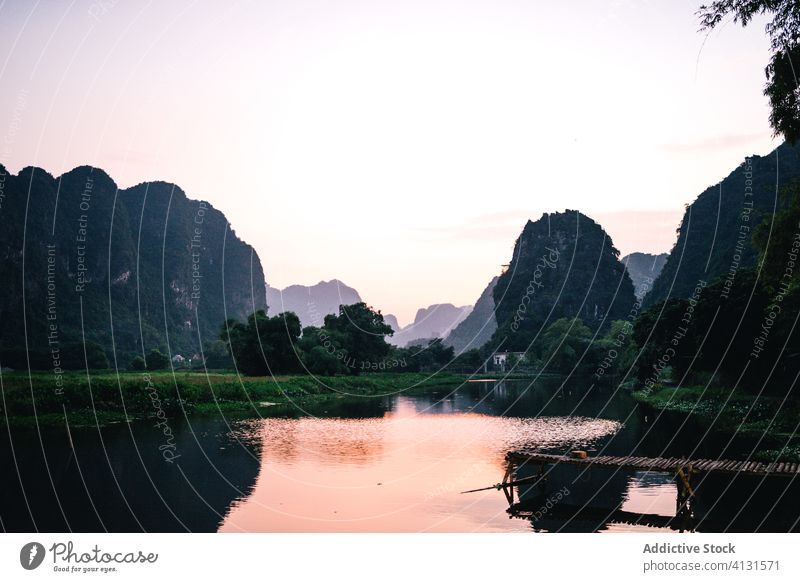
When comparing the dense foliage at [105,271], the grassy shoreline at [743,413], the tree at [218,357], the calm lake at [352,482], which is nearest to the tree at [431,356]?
the tree at [218,357]

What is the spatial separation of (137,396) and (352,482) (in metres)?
21.2

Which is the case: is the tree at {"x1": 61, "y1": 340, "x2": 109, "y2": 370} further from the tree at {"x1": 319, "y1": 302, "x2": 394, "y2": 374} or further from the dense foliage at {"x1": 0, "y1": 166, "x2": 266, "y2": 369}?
the tree at {"x1": 319, "y1": 302, "x2": 394, "y2": 374}

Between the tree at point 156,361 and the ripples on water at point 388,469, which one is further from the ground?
the tree at point 156,361

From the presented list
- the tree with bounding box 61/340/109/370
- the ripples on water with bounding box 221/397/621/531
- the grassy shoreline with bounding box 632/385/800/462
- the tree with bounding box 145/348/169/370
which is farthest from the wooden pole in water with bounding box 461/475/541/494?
the tree with bounding box 145/348/169/370

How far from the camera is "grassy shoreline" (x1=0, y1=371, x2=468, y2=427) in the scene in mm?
33031

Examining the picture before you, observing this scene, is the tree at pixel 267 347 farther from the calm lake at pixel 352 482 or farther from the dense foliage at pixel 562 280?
the dense foliage at pixel 562 280

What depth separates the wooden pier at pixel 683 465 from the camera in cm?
1727

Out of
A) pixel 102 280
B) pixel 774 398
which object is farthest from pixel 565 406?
pixel 102 280

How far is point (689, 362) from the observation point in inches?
1774

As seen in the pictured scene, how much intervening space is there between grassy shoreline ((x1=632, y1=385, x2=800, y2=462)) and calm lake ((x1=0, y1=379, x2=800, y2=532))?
3.44ft

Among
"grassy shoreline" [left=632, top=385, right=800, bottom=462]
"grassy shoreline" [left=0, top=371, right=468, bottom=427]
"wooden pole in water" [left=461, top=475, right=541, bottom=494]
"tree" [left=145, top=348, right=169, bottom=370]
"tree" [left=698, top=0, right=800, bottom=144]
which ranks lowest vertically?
"wooden pole in water" [left=461, top=475, right=541, bottom=494]

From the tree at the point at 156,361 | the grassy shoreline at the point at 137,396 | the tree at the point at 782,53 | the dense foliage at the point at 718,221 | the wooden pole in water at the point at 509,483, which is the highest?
the dense foliage at the point at 718,221

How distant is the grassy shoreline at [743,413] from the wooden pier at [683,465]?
501 cm

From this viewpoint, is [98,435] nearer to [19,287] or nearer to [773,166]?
[19,287]
